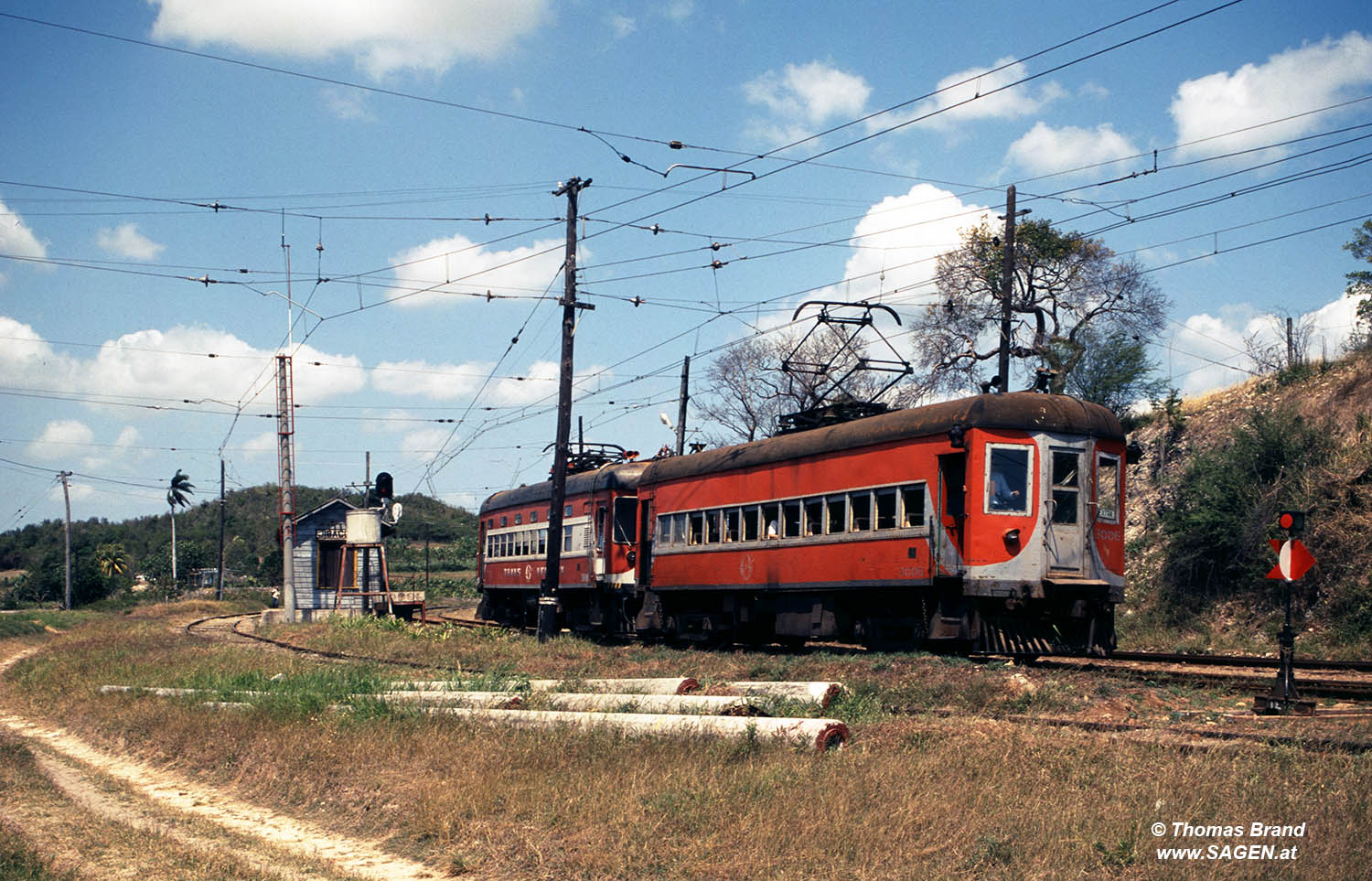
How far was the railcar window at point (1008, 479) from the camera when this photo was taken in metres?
15.0

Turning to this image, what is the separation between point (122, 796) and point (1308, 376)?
1172 inches

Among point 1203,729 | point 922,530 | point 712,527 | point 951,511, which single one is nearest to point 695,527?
point 712,527

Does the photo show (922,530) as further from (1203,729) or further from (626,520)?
(626,520)

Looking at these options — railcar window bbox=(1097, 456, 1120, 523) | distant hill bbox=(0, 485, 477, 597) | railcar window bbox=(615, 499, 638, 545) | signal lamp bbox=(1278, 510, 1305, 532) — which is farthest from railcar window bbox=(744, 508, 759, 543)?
distant hill bbox=(0, 485, 477, 597)

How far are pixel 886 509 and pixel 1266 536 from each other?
428 inches

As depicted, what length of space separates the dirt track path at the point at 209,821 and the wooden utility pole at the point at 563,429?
10719 millimetres

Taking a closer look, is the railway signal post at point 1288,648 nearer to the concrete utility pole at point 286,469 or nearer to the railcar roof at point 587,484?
the railcar roof at point 587,484

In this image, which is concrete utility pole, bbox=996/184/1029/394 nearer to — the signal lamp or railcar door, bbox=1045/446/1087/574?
railcar door, bbox=1045/446/1087/574

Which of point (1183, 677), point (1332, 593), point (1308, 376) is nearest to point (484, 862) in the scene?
point (1183, 677)

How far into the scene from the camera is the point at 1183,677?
13312 mm

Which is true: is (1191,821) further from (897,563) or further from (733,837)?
(897,563)

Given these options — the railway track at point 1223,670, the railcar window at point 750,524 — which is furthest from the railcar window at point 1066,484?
the railcar window at point 750,524

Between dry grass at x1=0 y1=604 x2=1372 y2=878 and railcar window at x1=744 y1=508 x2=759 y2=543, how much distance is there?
6.88 meters

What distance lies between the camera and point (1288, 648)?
1145 centimetres
